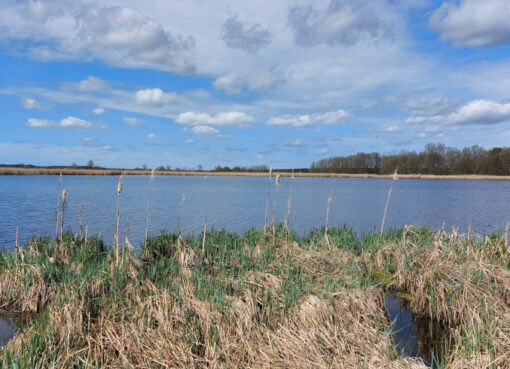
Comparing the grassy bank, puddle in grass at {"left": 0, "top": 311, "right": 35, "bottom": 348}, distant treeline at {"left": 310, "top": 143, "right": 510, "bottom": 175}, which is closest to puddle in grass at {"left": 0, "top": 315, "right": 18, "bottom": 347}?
puddle in grass at {"left": 0, "top": 311, "right": 35, "bottom": 348}

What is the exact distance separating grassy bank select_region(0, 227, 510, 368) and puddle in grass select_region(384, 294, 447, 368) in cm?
19

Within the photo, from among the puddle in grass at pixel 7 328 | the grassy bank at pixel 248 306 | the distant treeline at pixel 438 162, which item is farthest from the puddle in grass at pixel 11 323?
the distant treeline at pixel 438 162

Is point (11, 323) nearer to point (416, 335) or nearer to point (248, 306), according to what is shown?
point (248, 306)

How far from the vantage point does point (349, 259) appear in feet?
26.5

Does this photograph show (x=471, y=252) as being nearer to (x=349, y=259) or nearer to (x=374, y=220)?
(x=349, y=259)

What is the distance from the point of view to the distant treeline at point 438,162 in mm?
76750

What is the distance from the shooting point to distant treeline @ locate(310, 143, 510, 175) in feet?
252

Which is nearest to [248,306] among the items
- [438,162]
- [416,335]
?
[416,335]

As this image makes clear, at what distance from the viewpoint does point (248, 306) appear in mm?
5098

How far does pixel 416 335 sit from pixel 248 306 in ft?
9.89

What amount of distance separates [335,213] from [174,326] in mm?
17178

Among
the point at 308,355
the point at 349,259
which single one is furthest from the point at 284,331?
the point at 349,259

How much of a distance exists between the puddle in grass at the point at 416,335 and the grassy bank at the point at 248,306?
19cm

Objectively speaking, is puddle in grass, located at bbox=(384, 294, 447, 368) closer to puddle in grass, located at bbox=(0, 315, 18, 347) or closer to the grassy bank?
the grassy bank
